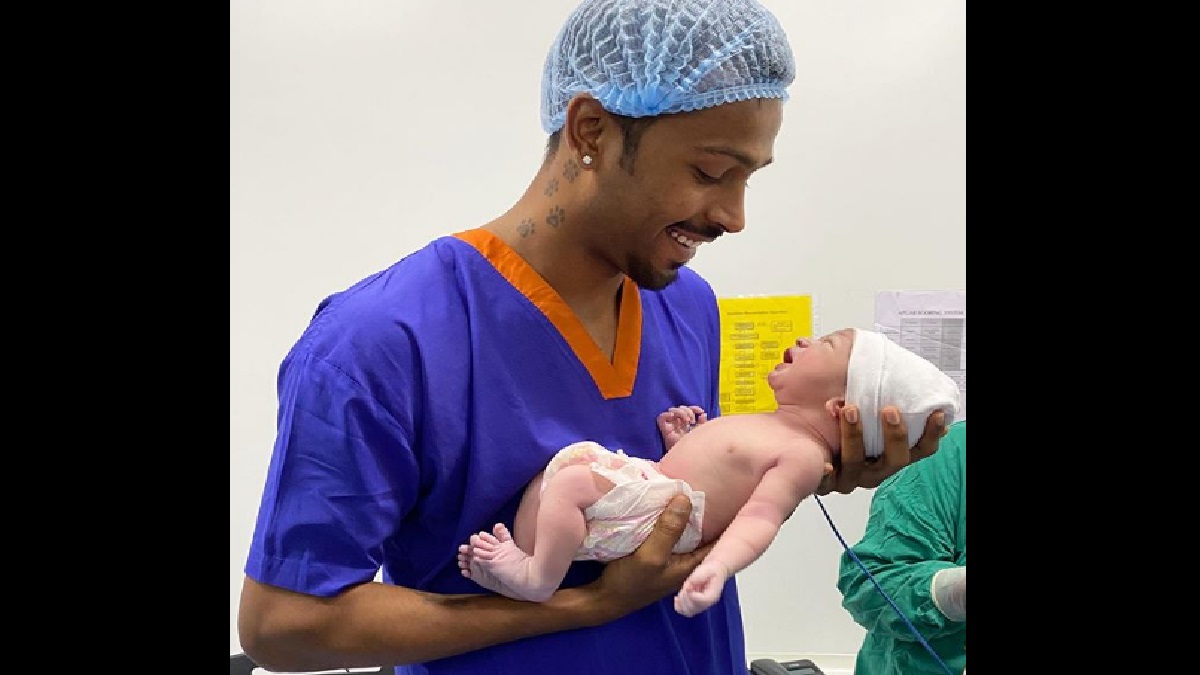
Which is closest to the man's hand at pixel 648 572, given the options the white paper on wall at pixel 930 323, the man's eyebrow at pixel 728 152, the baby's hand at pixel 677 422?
the baby's hand at pixel 677 422

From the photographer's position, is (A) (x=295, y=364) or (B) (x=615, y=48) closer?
(A) (x=295, y=364)

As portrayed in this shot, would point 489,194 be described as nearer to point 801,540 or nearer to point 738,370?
point 738,370

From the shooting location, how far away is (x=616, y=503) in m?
1.12

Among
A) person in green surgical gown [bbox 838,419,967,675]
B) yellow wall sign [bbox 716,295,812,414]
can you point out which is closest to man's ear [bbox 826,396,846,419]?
person in green surgical gown [bbox 838,419,967,675]

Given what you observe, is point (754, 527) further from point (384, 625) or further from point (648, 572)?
point (384, 625)

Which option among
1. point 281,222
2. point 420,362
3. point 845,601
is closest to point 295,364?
point 420,362

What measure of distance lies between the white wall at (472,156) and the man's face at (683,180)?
55.6 inches

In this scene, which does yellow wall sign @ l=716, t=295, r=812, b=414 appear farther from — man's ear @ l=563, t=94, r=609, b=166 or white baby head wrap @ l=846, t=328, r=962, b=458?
man's ear @ l=563, t=94, r=609, b=166

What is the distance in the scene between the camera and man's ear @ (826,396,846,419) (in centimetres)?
133

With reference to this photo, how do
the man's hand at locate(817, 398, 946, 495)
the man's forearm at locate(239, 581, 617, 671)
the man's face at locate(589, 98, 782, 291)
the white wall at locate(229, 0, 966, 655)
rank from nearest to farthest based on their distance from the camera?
the man's forearm at locate(239, 581, 617, 671)
the man's face at locate(589, 98, 782, 291)
the man's hand at locate(817, 398, 946, 495)
the white wall at locate(229, 0, 966, 655)

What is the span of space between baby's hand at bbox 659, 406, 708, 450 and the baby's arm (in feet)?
0.42

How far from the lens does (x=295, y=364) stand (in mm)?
1082

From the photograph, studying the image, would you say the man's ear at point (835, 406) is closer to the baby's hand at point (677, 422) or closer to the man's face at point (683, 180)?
the baby's hand at point (677, 422)

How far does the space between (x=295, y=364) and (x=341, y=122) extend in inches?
62.6
